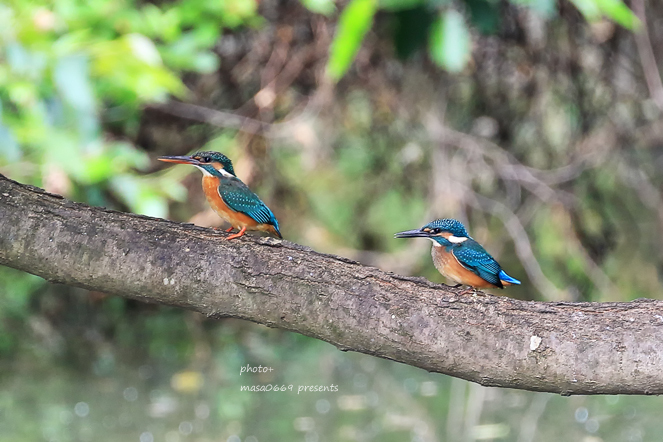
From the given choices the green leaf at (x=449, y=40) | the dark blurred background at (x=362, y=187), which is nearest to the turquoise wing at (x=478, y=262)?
the green leaf at (x=449, y=40)

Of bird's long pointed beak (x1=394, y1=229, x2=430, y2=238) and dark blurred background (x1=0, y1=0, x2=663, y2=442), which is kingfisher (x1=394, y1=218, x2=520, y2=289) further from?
dark blurred background (x1=0, y1=0, x2=663, y2=442)

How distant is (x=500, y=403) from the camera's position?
15.5ft

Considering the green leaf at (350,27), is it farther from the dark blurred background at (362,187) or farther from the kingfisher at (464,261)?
the dark blurred background at (362,187)

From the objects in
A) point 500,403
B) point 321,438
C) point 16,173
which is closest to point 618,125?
point 500,403

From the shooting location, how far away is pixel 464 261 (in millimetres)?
1730

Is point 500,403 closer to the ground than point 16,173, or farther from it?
closer to the ground

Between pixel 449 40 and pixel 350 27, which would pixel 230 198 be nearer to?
pixel 350 27

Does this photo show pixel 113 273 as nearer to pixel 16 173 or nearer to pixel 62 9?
pixel 62 9

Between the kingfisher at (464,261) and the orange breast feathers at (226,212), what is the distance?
33cm

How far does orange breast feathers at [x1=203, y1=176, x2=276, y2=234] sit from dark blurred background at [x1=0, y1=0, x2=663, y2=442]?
214 centimetres

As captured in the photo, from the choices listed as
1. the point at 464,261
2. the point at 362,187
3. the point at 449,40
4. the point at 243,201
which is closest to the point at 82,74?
the point at 449,40

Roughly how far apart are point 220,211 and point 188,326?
4537 mm

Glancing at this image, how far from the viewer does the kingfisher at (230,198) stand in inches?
68.4

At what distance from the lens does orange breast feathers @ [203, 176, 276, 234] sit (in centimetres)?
174
